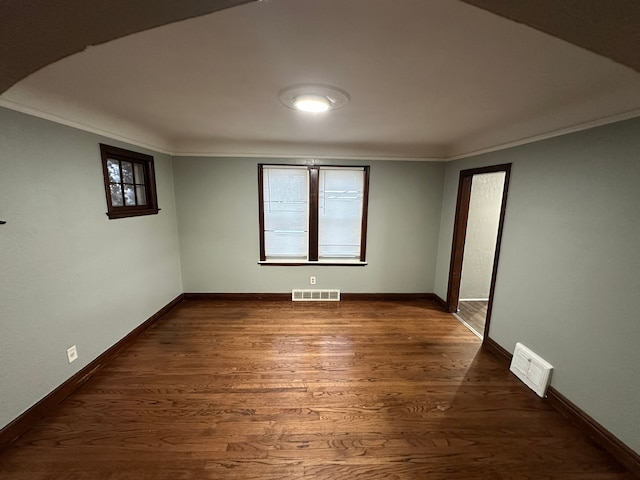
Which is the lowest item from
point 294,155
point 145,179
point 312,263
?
point 312,263

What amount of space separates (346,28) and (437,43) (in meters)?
0.43

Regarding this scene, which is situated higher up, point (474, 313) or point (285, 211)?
point (285, 211)

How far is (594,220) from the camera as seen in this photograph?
5.65 ft

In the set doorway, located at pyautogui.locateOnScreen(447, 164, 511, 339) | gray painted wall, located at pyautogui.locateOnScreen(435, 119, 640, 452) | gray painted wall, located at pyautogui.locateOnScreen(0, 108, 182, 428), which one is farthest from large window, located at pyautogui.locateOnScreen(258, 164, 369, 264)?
gray painted wall, located at pyautogui.locateOnScreen(435, 119, 640, 452)

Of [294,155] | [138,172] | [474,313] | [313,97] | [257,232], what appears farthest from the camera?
[257,232]

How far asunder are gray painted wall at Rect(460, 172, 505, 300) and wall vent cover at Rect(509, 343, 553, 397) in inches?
58.2

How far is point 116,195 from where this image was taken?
8.48 ft

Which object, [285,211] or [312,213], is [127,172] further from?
[312,213]

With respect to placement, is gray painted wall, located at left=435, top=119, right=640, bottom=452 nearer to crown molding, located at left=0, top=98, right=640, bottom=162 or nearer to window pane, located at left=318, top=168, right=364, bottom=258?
crown molding, located at left=0, top=98, right=640, bottom=162

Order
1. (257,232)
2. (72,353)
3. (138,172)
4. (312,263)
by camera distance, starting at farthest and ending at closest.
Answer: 1. (312,263)
2. (257,232)
3. (138,172)
4. (72,353)

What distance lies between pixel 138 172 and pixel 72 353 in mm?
1916

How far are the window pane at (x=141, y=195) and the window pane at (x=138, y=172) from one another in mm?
57

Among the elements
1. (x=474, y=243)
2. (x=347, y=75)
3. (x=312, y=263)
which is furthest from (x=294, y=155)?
(x=474, y=243)

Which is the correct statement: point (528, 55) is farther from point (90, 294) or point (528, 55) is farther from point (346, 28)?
point (90, 294)
